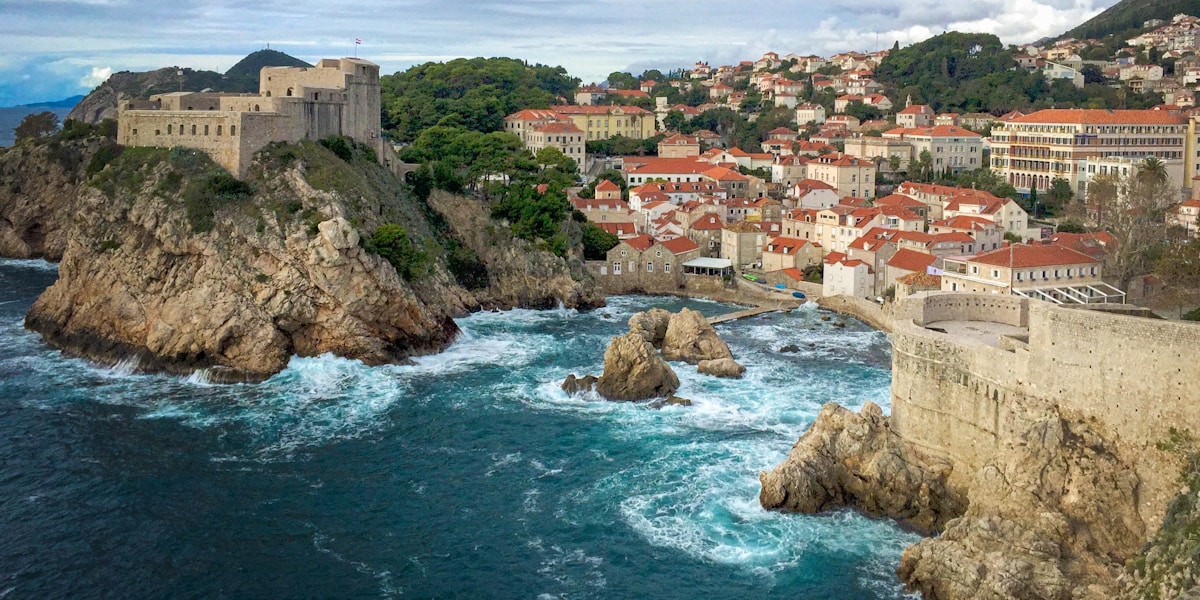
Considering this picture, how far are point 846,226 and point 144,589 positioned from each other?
4269cm

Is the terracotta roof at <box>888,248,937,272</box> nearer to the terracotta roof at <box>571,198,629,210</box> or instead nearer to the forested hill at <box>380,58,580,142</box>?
the terracotta roof at <box>571,198,629,210</box>

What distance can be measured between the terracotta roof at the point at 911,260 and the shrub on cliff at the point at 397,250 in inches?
846

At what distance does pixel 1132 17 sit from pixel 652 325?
431 ft

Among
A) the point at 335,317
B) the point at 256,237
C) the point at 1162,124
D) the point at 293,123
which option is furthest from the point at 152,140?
the point at 1162,124

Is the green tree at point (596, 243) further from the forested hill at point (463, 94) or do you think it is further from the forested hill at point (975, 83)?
the forested hill at point (975, 83)

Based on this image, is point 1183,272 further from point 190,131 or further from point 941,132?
point 941,132

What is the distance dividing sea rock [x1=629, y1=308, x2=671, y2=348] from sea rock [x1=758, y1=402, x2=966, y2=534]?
1585 cm

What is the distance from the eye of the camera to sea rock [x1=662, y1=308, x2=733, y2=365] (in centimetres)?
4016

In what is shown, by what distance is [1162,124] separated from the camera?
7244cm

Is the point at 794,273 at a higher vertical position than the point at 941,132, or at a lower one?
lower

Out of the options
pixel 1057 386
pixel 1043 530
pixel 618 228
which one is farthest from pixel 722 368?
pixel 618 228

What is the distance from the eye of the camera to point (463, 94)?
90.8 m

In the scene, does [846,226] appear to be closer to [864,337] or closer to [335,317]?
[864,337]

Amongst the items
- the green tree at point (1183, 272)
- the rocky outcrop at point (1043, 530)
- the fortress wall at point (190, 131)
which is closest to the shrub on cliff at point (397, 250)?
the fortress wall at point (190, 131)
